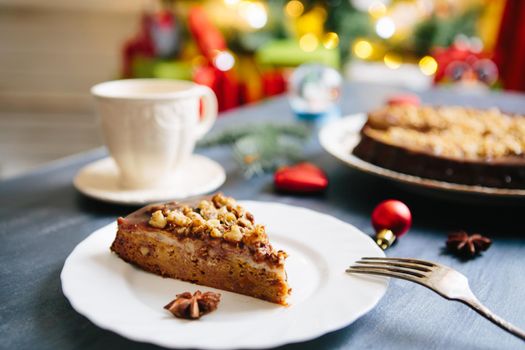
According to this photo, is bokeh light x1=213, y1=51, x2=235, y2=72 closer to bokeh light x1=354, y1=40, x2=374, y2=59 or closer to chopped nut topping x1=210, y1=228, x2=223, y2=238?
bokeh light x1=354, y1=40, x2=374, y2=59

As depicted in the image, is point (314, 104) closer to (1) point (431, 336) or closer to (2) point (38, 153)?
(1) point (431, 336)

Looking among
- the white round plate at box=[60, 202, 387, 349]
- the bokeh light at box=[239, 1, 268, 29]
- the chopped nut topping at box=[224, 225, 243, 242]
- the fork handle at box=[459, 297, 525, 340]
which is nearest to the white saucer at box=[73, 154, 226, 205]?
the white round plate at box=[60, 202, 387, 349]

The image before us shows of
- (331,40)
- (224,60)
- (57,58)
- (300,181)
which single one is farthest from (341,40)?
(57,58)

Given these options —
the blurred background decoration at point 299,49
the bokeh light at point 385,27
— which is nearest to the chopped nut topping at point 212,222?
the blurred background decoration at point 299,49

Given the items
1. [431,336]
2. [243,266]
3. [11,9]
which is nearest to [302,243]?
[243,266]

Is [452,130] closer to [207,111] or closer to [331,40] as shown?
[207,111]
